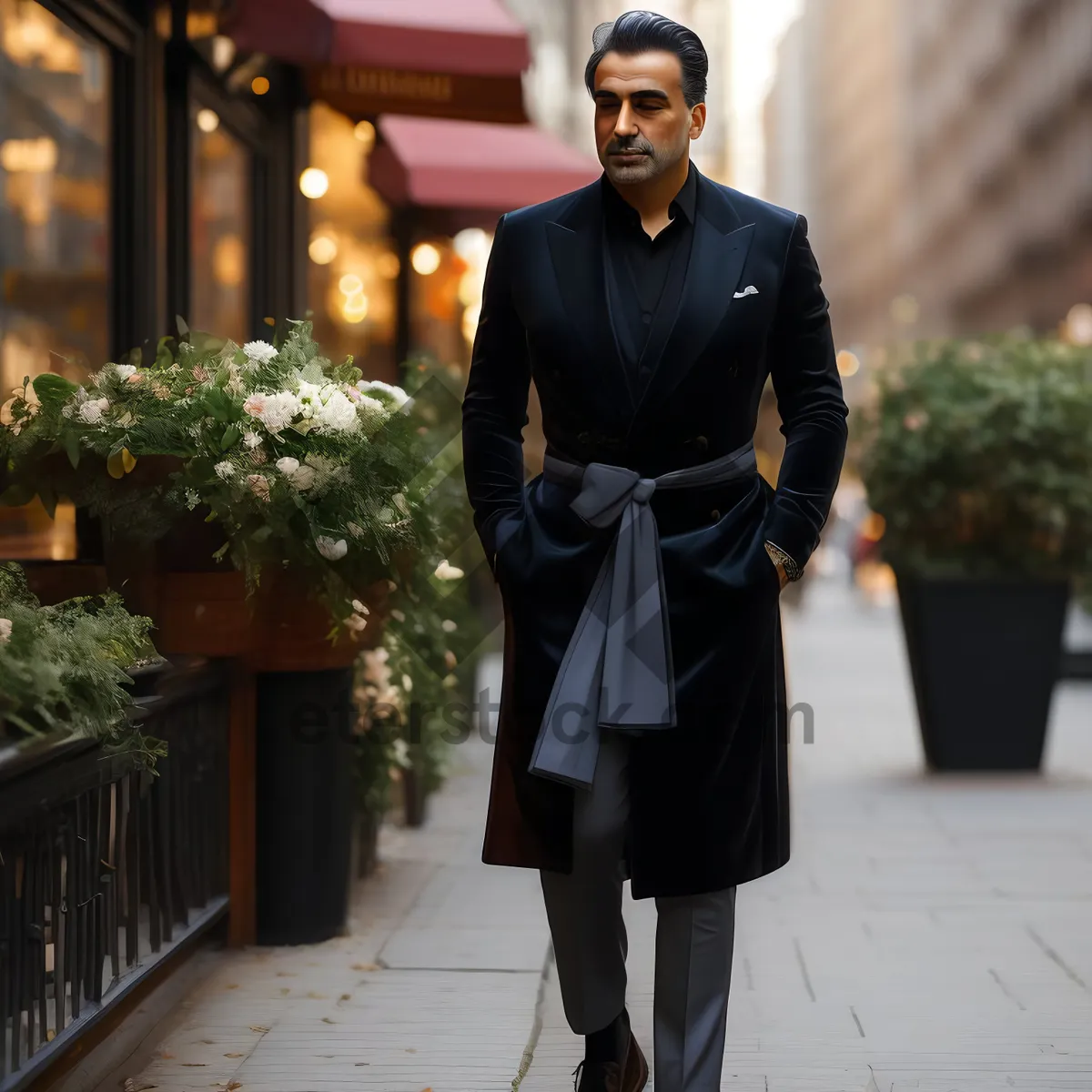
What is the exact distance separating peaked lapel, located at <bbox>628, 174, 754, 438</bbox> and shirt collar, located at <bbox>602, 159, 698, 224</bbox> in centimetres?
4

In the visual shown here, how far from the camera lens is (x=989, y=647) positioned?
8.35 m

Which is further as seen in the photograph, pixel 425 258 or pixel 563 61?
pixel 563 61

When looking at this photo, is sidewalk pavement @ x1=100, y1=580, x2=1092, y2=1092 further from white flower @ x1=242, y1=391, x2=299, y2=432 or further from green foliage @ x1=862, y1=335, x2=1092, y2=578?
white flower @ x1=242, y1=391, x2=299, y2=432

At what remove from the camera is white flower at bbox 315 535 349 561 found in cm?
433

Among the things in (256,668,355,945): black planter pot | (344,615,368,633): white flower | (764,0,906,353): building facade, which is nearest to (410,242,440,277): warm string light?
(344,615,368,633): white flower

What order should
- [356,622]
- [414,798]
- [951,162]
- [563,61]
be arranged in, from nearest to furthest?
[356,622]
[414,798]
[563,61]
[951,162]

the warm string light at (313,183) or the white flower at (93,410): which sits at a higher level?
the warm string light at (313,183)

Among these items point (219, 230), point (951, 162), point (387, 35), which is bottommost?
point (219, 230)

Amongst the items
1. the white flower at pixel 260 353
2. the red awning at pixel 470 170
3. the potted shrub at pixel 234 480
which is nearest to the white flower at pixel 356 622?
the potted shrub at pixel 234 480

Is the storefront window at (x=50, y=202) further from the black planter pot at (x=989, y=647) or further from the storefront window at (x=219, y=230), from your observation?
the black planter pot at (x=989, y=647)

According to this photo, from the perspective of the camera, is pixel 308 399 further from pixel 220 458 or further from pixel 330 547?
pixel 330 547

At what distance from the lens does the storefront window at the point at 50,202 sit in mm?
5621

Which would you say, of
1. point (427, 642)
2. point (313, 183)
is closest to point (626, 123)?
point (427, 642)

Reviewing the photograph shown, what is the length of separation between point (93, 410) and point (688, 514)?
174 cm
